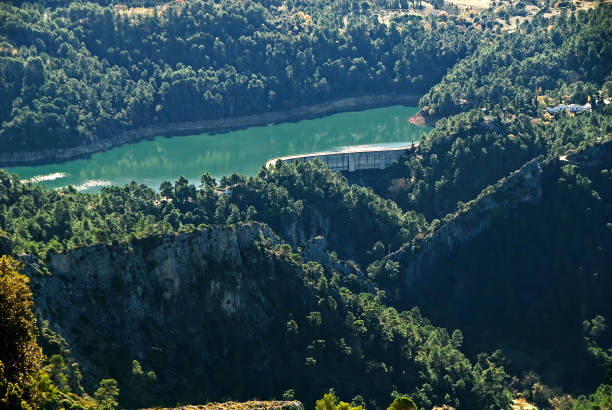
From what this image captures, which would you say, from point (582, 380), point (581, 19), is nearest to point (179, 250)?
point (582, 380)

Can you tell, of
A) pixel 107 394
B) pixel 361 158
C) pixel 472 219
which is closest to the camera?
pixel 107 394

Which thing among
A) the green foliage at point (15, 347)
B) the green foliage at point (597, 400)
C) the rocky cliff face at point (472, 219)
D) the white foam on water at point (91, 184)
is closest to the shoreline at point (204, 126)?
the white foam on water at point (91, 184)

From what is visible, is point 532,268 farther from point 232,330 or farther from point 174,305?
point 174,305

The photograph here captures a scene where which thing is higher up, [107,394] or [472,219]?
[107,394]

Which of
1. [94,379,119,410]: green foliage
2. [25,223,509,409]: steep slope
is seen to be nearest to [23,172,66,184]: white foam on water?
[25,223,509,409]: steep slope

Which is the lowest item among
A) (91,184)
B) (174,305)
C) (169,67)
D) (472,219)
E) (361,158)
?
(472,219)

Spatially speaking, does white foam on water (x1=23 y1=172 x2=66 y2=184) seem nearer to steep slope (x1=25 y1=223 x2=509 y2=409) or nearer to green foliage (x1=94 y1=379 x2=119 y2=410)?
steep slope (x1=25 y1=223 x2=509 y2=409)

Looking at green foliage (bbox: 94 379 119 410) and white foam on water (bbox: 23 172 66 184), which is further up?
white foam on water (bbox: 23 172 66 184)

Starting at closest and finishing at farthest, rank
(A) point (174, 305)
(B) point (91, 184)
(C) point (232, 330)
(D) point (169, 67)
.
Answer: (A) point (174, 305) → (C) point (232, 330) → (B) point (91, 184) → (D) point (169, 67)

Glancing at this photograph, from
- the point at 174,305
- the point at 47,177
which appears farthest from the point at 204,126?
the point at 174,305
